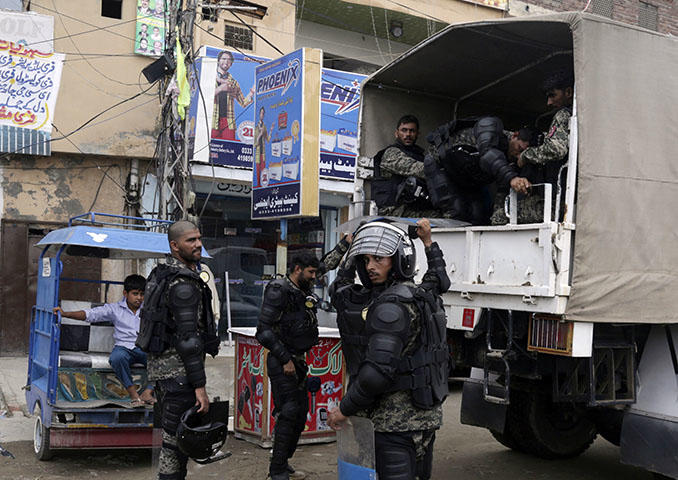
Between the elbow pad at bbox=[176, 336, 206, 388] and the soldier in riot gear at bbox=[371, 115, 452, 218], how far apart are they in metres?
2.51

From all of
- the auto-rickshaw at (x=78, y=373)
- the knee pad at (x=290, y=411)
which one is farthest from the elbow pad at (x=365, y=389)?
the auto-rickshaw at (x=78, y=373)

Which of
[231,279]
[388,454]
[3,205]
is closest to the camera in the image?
[388,454]

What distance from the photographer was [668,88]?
4840 mm

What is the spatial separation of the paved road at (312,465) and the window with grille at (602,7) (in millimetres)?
Result: 13201

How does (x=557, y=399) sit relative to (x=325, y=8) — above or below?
below

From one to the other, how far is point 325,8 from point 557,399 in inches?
458

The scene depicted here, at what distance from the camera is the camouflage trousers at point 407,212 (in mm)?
6387

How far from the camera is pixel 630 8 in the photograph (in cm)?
1783

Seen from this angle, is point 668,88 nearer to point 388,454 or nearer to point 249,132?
point 388,454

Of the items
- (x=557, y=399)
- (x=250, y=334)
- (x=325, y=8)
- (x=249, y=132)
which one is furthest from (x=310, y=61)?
(x=325, y=8)

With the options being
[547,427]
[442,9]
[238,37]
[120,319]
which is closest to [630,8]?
[442,9]

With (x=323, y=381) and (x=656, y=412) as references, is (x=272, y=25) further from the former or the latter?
(x=656, y=412)

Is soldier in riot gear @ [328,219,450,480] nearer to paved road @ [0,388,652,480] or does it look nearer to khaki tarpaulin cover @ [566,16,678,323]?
khaki tarpaulin cover @ [566,16,678,323]

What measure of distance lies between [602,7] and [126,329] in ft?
49.5
